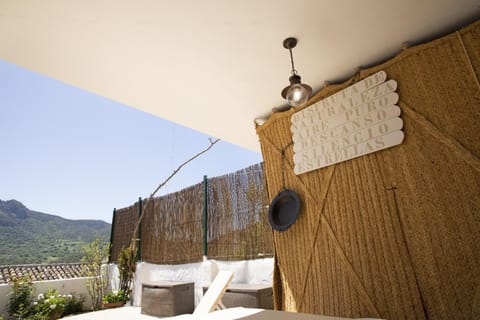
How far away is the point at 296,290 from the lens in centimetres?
268

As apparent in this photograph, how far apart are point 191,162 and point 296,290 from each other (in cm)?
447

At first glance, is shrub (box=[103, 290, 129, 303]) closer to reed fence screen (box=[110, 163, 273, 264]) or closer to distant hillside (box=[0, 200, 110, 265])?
reed fence screen (box=[110, 163, 273, 264])

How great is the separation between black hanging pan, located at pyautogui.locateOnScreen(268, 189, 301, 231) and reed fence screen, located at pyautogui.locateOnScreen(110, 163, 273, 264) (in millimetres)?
884

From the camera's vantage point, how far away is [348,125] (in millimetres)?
2545

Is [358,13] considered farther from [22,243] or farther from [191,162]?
[22,243]

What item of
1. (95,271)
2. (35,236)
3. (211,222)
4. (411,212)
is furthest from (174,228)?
(35,236)

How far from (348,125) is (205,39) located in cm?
160

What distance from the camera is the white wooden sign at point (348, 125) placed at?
229 cm

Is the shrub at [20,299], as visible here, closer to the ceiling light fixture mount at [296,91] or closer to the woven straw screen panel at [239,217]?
the woven straw screen panel at [239,217]

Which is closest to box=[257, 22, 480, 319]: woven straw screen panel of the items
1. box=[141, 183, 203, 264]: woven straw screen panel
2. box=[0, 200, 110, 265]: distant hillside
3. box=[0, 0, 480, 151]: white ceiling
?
box=[0, 0, 480, 151]: white ceiling

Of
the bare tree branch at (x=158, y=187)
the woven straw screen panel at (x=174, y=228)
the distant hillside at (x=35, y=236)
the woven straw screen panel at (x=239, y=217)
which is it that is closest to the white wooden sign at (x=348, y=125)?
the woven straw screen panel at (x=239, y=217)

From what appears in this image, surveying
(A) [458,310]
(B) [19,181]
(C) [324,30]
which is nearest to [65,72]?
(C) [324,30]

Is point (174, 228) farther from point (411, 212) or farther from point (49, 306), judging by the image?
point (411, 212)

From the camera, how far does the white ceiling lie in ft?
6.10
